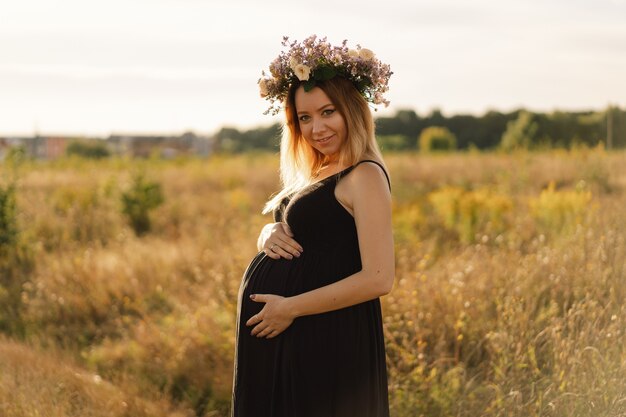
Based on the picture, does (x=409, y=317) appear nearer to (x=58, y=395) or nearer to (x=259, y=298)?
(x=259, y=298)

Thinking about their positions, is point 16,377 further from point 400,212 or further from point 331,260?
point 400,212

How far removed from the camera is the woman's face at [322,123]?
2535mm

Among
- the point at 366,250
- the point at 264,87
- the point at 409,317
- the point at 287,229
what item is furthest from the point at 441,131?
→ the point at 366,250

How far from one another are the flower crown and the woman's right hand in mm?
537

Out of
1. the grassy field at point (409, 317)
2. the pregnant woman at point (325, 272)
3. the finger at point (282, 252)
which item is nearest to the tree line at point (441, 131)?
the grassy field at point (409, 317)

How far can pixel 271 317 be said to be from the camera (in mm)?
2518

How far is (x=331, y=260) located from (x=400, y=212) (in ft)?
21.2

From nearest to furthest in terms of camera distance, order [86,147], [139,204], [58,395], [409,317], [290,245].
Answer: [290,245] < [58,395] < [409,317] < [139,204] < [86,147]

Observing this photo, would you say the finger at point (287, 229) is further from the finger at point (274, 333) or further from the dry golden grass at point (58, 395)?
the dry golden grass at point (58, 395)

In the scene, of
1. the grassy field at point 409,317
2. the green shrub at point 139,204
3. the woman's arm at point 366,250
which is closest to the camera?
the woman's arm at point 366,250

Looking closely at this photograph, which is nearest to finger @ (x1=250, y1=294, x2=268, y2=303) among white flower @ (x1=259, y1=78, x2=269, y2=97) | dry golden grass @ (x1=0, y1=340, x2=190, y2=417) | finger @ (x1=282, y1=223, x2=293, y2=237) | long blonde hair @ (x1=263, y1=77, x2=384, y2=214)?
finger @ (x1=282, y1=223, x2=293, y2=237)

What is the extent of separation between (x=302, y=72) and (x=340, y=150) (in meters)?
0.32

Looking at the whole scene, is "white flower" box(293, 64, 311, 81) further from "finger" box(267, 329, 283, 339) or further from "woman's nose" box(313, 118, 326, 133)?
"finger" box(267, 329, 283, 339)

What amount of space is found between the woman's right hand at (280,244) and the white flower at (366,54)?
2.36 ft
